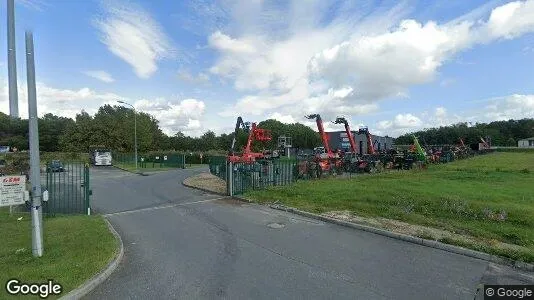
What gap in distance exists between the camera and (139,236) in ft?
30.1

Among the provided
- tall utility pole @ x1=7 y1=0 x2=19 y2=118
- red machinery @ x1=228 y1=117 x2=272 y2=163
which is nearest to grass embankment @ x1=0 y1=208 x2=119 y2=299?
tall utility pole @ x1=7 y1=0 x2=19 y2=118

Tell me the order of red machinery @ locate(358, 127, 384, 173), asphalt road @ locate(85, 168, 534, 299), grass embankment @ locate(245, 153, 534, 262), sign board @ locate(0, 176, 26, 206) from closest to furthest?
asphalt road @ locate(85, 168, 534, 299) → sign board @ locate(0, 176, 26, 206) → grass embankment @ locate(245, 153, 534, 262) → red machinery @ locate(358, 127, 384, 173)

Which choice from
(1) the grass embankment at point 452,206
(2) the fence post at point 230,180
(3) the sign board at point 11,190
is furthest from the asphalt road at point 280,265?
(2) the fence post at point 230,180

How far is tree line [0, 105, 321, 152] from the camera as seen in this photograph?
2717 inches

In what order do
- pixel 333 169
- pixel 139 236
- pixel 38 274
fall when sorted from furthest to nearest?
pixel 333 169, pixel 139 236, pixel 38 274

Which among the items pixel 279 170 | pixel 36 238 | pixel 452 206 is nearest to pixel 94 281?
pixel 36 238

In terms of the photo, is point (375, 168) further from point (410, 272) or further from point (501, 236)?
point (410, 272)

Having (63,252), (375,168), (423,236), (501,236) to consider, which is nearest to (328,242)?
(423,236)

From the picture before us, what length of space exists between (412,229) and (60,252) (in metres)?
7.74

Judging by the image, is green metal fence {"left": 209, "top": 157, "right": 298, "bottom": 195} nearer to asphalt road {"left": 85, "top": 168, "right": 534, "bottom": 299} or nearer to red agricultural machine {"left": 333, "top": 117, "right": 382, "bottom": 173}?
red agricultural machine {"left": 333, "top": 117, "right": 382, "bottom": 173}

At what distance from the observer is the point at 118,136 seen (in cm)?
6994

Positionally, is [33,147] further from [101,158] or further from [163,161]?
[101,158]

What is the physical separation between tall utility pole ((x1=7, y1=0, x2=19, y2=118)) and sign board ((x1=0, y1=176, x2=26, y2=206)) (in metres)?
3.02

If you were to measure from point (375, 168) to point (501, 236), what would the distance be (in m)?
18.9
